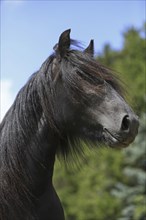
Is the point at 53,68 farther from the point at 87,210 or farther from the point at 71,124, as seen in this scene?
the point at 87,210

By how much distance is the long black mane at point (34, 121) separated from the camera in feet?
11.2

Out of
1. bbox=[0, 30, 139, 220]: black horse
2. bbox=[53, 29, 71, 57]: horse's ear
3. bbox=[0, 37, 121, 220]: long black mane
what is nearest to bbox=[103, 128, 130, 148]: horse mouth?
bbox=[0, 30, 139, 220]: black horse

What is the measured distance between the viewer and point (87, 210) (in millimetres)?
20812

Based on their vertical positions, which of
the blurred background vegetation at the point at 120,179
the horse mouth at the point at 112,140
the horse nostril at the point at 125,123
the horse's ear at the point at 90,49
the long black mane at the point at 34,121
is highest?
the horse's ear at the point at 90,49

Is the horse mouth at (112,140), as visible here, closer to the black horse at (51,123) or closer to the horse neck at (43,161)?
the black horse at (51,123)

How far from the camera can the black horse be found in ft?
11.2

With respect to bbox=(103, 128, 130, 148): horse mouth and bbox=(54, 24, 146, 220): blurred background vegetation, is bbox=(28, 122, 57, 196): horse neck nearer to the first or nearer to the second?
bbox=(103, 128, 130, 148): horse mouth

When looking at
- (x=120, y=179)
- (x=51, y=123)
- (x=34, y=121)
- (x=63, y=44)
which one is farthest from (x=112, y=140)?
(x=120, y=179)

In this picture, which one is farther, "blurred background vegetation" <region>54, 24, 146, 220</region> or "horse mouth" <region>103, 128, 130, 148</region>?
"blurred background vegetation" <region>54, 24, 146, 220</region>

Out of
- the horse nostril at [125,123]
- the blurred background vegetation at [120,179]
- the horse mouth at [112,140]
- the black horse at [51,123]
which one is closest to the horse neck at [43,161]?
the black horse at [51,123]

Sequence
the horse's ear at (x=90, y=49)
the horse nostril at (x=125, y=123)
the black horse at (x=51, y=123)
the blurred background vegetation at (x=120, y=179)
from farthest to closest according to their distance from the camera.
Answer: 1. the blurred background vegetation at (x=120, y=179)
2. the horse's ear at (x=90, y=49)
3. the black horse at (x=51, y=123)
4. the horse nostril at (x=125, y=123)

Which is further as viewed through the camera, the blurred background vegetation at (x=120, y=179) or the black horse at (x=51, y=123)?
the blurred background vegetation at (x=120, y=179)

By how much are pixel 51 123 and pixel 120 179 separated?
16776mm

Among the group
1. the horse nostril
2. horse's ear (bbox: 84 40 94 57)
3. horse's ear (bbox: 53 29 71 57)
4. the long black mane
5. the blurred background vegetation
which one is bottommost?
the blurred background vegetation
